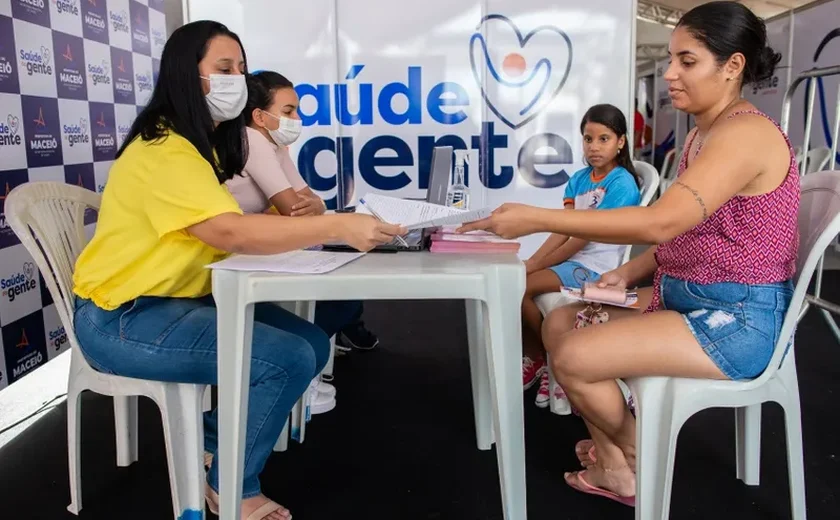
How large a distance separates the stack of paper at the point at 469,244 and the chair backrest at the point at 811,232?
1.74ft

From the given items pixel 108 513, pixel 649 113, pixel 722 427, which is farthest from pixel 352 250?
pixel 649 113

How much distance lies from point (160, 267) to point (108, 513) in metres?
0.66

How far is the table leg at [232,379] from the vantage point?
122 centimetres

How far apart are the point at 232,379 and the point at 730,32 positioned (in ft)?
3.81

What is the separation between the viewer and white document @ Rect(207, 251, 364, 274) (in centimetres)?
121

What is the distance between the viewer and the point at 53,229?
1557 mm

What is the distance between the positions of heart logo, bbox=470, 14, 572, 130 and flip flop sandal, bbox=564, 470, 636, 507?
2518mm

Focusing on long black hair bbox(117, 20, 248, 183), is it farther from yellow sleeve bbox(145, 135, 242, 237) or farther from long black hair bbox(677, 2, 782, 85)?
long black hair bbox(677, 2, 782, 85)

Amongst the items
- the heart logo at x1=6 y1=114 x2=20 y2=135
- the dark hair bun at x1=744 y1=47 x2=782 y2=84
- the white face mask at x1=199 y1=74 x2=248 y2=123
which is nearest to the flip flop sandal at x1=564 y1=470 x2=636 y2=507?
the dark hair bun at x1=744 y1=47 x2=782 y2=84

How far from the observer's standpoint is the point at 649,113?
9.38 metres

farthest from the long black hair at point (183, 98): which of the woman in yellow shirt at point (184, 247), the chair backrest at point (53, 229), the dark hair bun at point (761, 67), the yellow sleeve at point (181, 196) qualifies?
the dark hair bun at point (761, 67)

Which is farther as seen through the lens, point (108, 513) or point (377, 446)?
point (377, 446)

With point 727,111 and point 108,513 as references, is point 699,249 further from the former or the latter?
point 108,513

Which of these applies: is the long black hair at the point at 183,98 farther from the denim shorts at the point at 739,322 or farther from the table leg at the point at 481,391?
the denim shorts at the point at 739,322
